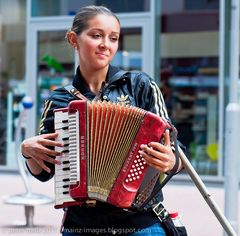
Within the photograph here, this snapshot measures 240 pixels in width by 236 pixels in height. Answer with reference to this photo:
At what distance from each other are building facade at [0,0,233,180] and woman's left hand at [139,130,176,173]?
28.6 ft

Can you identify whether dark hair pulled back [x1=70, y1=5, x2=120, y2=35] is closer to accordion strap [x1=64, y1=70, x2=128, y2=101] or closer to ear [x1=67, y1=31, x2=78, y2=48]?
ear [x1=67, y1=31, x2=78, y2=48]

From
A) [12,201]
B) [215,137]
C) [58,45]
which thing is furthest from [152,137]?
[58,45]

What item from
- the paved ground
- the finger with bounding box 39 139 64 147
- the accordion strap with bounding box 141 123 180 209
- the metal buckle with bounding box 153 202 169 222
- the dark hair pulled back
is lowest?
A: the paved ground

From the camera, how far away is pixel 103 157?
276 centimetres

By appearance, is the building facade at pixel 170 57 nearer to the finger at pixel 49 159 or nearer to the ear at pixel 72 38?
the ear at pixel 72 38

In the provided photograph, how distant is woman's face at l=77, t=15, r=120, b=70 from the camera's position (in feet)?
9.69

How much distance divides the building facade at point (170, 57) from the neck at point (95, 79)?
844cm

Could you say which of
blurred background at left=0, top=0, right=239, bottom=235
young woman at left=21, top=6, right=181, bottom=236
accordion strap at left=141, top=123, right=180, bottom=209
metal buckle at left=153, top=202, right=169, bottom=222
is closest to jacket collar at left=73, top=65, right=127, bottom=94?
young woman at left=21, top=6, right=181, bottom=236

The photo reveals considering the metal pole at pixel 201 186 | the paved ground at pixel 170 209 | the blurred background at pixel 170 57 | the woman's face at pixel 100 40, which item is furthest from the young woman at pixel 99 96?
the blurred background at pixel 170 57

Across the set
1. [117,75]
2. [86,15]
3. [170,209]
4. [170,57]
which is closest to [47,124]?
[117,75]

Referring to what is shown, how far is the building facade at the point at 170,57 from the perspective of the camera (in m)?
11.5

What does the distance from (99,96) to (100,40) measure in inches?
9.2

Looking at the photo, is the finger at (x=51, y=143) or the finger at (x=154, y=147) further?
the finger at (x=51, y=143)

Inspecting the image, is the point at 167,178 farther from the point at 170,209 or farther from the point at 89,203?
the point at 170,209
